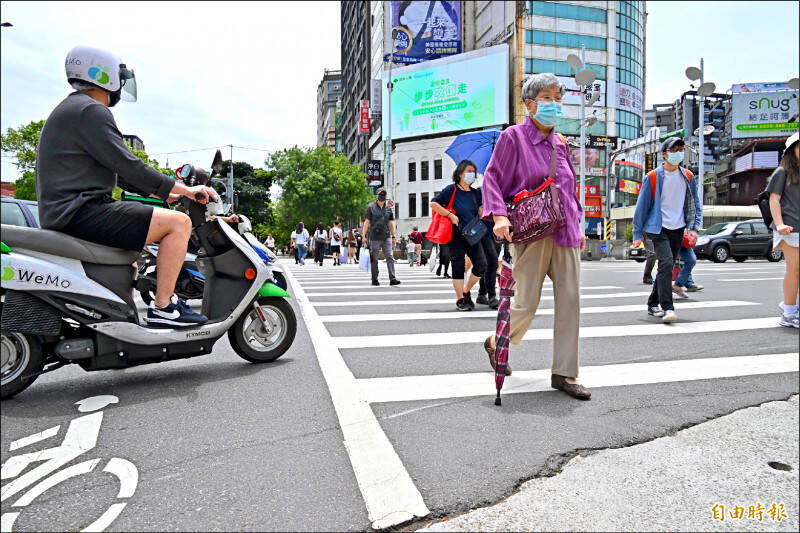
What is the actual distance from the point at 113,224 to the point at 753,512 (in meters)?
2.99

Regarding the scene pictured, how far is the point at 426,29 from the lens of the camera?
60625 mm

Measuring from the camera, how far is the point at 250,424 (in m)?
2.80

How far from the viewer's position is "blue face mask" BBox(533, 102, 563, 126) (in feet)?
10.8

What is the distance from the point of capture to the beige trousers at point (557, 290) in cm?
335

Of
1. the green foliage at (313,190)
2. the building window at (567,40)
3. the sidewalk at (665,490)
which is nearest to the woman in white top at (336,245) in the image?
the sidewalk at (665,490)

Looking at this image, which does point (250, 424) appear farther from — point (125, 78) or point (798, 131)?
point (798, 131)

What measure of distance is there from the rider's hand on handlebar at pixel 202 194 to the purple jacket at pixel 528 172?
1683 mm

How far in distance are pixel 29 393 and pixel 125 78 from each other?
194 cm

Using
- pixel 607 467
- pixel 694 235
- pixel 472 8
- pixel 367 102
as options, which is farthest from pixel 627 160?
pixel 607 467

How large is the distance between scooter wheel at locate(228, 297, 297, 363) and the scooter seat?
1072 millimetres

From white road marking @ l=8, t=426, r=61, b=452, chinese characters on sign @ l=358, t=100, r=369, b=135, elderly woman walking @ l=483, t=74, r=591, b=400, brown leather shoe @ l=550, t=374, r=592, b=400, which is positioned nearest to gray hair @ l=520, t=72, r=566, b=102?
elderly woman walking @ l=483, t=74, r=591, b=400

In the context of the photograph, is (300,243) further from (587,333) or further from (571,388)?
(571,388)

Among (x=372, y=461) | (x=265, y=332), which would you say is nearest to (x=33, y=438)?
(x=372, y=461)

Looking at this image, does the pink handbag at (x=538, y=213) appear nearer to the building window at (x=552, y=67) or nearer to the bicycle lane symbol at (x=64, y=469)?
the bicycle lane symbol at (x=64, y=469)
